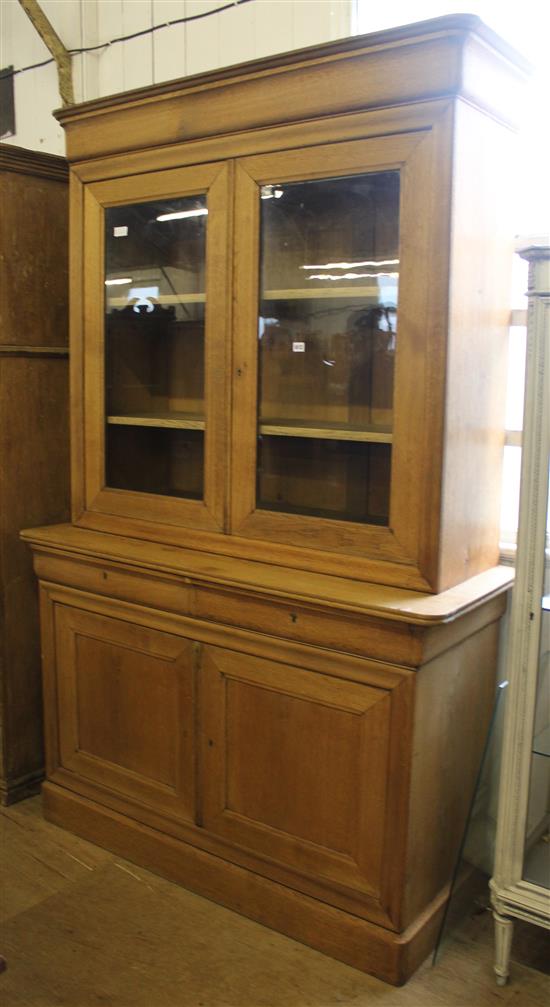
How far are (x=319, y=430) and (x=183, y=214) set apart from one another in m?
0.66

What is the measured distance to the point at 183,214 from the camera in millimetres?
2191

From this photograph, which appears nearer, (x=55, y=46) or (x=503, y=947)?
(x=503, y=947)

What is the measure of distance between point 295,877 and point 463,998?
17.2 inches

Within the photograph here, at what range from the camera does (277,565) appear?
2051 millimetres

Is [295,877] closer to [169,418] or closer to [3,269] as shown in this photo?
[169,418]

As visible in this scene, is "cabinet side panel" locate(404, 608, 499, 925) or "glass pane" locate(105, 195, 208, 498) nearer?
"cabinet side panel" locate(404, 608, 499, 925)

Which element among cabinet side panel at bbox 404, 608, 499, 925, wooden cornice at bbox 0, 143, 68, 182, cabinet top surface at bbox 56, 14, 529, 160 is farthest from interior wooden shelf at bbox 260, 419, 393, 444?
wooden cornice at bbox 0, 143, 68, 182

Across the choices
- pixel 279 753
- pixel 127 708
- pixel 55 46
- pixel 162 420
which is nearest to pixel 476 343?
pixel 162 420

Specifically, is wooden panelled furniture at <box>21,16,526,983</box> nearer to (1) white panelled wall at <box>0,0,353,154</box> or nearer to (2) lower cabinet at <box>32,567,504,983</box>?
(2) lower cabinet at <box>32,567,504,983</box>

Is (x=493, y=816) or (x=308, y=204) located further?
(x=493, y=816)

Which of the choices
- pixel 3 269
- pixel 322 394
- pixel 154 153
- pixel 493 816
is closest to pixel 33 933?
pixel 493 816

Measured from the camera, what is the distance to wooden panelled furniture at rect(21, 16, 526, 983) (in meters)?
1.80

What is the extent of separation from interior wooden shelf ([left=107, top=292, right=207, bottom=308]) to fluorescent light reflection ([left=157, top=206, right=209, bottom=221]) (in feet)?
0.62

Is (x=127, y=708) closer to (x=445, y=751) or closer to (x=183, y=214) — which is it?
(x=445, y=751)
